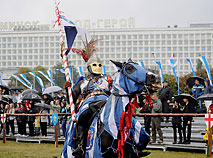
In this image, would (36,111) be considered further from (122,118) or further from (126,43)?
(126,43)

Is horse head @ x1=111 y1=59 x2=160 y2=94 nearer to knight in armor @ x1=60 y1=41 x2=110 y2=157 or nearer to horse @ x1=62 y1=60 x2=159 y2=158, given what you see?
horse @ x1=62 y1=60 x2=159 y2=158

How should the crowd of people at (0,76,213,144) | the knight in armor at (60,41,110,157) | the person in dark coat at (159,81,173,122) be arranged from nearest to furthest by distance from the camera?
the knight in armor at (60,41,110,157) < the crowd of people at (0,76,213,144) < the person in dark coat at (159,81,173,122)

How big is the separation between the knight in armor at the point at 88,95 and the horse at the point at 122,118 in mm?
698

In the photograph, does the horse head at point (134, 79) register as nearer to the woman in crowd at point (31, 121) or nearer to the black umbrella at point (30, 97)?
the woman in crowd at point (31, 121)

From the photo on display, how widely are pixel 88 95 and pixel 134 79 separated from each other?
2106 mm

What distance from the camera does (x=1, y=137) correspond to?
21078mm

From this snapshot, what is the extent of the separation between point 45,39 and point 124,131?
156 metres

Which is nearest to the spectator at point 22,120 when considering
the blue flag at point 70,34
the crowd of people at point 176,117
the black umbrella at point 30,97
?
the black umbrella at point 30,97

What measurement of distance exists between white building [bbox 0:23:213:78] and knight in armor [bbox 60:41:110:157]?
478 ft

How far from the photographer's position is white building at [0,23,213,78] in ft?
514

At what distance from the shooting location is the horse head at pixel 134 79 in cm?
658

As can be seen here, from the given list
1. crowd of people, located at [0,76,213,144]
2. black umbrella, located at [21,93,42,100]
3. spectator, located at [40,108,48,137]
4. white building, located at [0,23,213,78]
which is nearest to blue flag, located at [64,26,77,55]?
crowd of people, located at [0,76,213,144]

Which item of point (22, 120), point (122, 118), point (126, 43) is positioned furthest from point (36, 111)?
point (126, 43)

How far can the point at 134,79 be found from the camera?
22.0 feet
